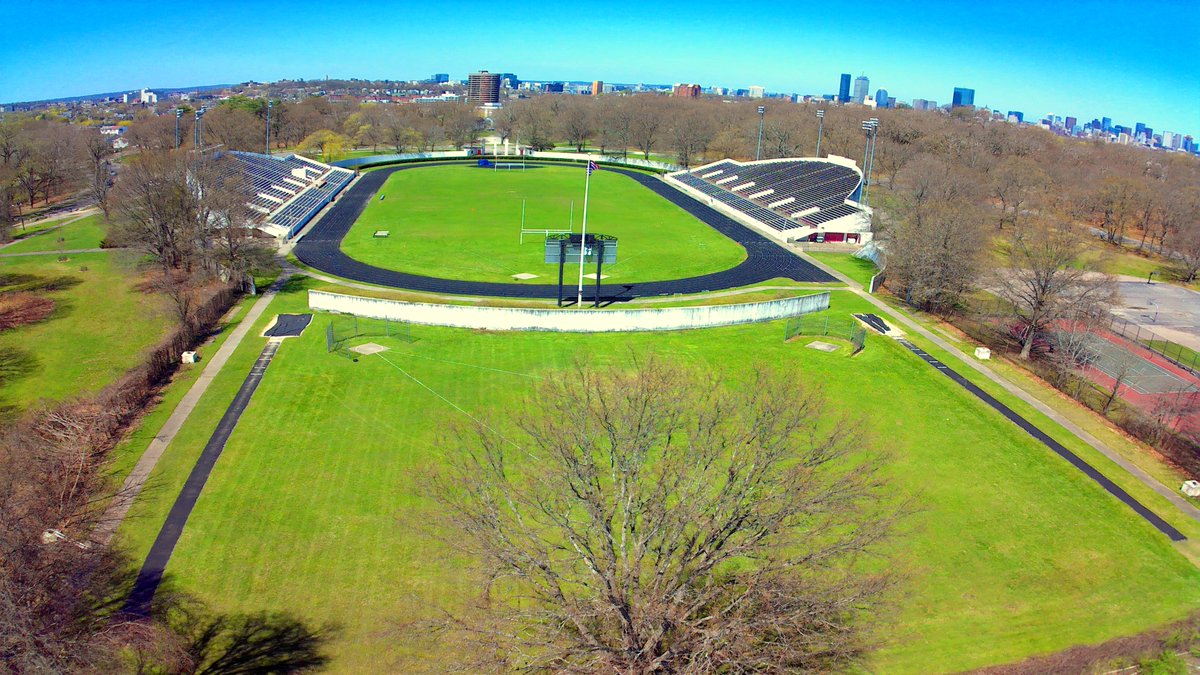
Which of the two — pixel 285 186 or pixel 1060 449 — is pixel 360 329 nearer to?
pixel 1060 449

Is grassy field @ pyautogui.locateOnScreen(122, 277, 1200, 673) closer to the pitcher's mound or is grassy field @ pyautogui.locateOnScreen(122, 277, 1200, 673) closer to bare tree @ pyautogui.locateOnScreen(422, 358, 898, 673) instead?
the pitcher's mound

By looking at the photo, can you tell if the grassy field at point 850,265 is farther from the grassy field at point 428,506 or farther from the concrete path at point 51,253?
the concrete path at point 51,253

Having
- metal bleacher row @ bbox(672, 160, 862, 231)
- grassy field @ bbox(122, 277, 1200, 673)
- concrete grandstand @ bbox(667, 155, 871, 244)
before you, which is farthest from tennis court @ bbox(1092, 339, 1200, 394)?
metal bleacher row @ bbox(672, 160, 862, 231)

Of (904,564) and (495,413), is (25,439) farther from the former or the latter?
(904,564)

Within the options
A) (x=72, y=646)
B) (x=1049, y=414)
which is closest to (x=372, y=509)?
(x=72, y=646)

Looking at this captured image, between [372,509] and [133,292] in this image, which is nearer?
[372,509]

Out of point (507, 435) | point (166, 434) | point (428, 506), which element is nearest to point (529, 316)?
point (507, 435)
